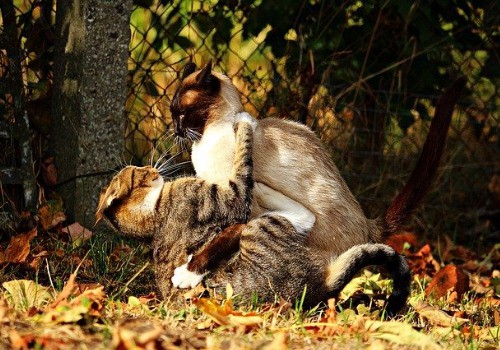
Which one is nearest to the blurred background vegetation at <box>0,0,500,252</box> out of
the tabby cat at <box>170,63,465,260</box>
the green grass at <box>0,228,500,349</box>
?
the green grass at <box>0,228,500,349</box>

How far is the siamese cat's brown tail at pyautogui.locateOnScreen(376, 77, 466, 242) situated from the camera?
3.74 meters

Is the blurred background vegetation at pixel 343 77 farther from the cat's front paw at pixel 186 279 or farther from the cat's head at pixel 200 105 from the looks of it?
the cat's front paw at pixel 186 279

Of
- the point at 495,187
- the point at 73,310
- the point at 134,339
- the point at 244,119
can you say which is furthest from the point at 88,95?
the point at 495,187

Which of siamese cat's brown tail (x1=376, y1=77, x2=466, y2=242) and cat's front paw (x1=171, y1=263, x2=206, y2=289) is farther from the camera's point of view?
siamese cat's brown tail (x1=376, y1=77, x2=466, y2=242)

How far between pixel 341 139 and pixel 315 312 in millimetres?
1950

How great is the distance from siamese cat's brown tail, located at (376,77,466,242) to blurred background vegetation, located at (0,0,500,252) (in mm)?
1082

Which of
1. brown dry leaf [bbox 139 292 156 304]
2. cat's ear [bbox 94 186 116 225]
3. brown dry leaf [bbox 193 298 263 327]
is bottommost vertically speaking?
brown dry leaf [bbox 139 292 156 304]

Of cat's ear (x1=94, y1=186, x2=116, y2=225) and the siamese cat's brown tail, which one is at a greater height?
the siamese cat's brown tail

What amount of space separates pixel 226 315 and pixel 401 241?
2.22 metres

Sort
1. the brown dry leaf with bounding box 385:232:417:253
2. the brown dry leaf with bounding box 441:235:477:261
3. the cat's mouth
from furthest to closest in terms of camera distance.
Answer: the brown dry leaf with bounding box 441:235:477:261 < the brown dry leaf with bounding box 385:232:417:253 < the cat's mouth

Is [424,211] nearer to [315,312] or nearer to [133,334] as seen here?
[315,312]

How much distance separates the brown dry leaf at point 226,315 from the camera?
287cm

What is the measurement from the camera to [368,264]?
343cm

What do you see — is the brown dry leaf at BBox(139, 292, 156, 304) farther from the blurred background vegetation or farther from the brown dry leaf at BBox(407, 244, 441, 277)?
the brown dry leaf at BBox(407, 244, 441, 277)
